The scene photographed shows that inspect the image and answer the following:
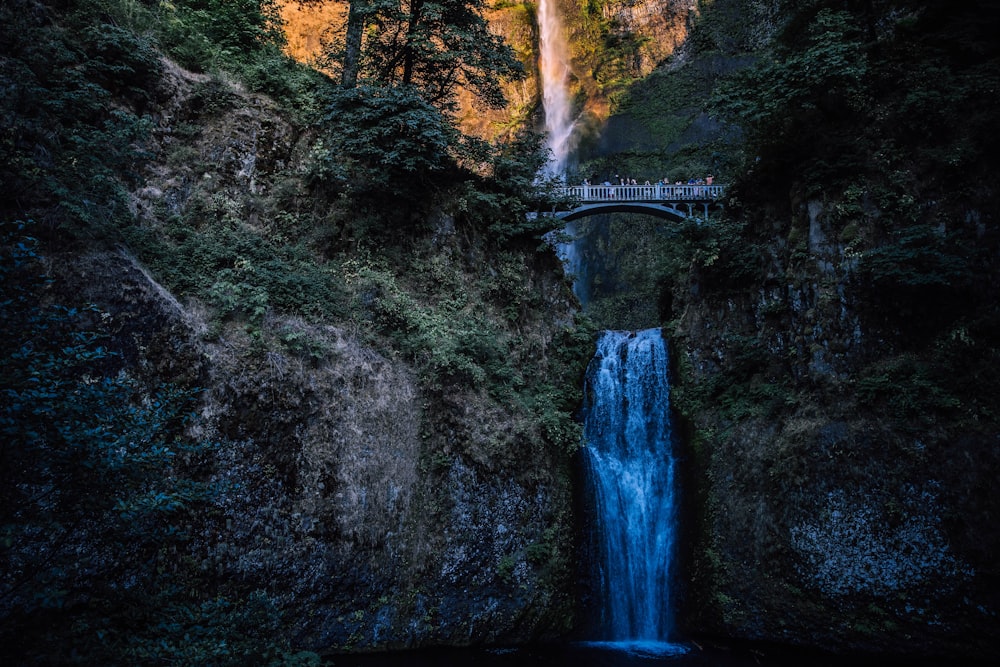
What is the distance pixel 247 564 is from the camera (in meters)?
8.05

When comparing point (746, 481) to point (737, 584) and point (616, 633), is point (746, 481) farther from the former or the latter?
point (616, 633)

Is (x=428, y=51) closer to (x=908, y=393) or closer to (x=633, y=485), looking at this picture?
(x=633, y=485)

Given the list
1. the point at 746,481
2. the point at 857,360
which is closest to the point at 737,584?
the point at 746,481

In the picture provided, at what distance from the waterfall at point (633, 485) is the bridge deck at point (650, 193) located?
6.69 m

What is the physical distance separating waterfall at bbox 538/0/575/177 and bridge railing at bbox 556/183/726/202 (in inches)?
526

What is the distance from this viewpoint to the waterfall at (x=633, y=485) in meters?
11.2

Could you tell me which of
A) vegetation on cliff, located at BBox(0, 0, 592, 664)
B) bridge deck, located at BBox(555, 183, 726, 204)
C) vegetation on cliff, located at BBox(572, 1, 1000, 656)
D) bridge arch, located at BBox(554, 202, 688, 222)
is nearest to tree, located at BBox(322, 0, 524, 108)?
vegetation on cliff, located at BBox(0, 0, 592, 664)

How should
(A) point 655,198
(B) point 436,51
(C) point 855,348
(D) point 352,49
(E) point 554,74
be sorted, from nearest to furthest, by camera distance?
1. (C) point 855,348
2. (B) point 436,51
3. (D) point 352,49
4. (A) point 655,198
5. (E) point 554,74

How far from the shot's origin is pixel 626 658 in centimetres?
989

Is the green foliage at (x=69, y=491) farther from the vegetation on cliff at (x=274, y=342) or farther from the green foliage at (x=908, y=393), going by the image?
the green foliage at (x=908, y=393)

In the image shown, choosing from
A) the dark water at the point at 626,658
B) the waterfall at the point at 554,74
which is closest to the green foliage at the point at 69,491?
the dark water at the point at 626,658

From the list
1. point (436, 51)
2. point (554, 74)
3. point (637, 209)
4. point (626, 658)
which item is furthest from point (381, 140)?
point (554, 74)

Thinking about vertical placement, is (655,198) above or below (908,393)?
above

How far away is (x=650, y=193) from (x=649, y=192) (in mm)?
58
